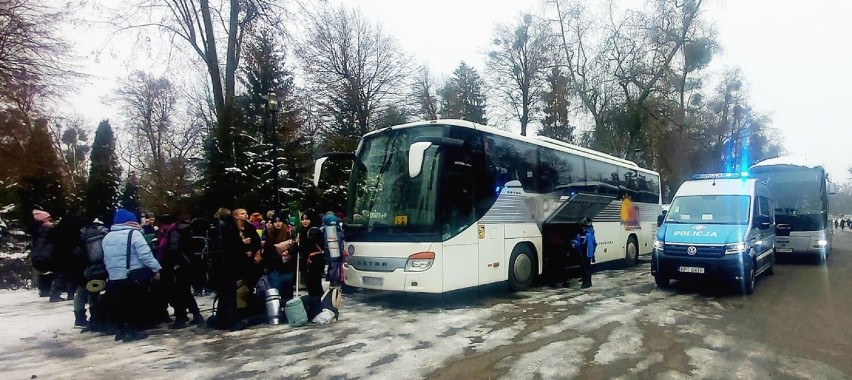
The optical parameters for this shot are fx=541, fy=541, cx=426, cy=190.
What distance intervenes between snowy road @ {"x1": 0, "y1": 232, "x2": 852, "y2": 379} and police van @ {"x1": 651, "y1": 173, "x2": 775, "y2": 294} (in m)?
0.63

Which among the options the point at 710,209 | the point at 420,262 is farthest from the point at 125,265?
the point at 710,209

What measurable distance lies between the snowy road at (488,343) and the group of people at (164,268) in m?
0.41

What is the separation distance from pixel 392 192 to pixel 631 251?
34.3 ft

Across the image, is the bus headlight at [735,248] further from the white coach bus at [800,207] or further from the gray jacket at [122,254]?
the gray jacket at [122,254]

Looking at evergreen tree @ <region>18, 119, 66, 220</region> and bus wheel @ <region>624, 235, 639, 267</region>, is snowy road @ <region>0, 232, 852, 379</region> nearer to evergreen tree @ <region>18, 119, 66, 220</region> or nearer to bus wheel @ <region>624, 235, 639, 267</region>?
bus wheel @ <region>624, 235, 639, 267</region>

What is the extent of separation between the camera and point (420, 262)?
954 centimetres

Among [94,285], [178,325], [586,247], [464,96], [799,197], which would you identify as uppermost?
[464,96]

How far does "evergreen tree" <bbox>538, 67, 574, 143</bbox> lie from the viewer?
1259 inches

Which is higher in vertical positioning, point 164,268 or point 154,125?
point 154,125

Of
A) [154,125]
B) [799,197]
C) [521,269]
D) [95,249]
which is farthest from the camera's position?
[154,125]

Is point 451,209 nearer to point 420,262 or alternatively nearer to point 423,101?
point 420,262

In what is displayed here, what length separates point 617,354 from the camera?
6.73 metres

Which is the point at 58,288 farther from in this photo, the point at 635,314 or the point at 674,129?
the point at 674,129

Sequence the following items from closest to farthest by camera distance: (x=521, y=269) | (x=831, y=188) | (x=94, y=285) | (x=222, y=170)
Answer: (x=94, y=285) < (x=521, y=269) < (x=831, y=188) < (x=222, y=170)
